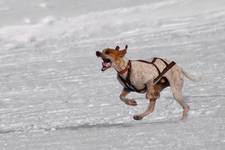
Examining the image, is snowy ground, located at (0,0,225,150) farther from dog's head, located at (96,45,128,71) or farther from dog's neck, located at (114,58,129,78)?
dog's head, located at (96,45,128,71)

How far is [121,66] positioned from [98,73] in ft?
22.5

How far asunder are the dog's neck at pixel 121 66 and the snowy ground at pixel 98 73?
1076 mm

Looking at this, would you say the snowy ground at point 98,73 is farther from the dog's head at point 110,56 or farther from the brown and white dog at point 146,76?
the dog's head at point 110,56

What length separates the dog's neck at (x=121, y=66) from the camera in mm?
4776

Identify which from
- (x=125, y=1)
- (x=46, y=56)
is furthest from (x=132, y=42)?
(x=125, y=1)

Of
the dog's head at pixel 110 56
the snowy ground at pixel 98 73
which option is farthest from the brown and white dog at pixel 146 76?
the snowy ground at pixel 98 73

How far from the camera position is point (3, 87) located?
11.3 meters

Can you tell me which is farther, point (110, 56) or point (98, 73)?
point (98, 73)

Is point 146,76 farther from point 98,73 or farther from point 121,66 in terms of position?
point 98,73

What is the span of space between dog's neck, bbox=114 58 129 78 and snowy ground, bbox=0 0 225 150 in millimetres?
1076

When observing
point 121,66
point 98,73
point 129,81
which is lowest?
point 98,73

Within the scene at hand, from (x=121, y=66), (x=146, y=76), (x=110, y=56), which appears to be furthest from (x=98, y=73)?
(x=110, y=56)

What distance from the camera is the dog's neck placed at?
4776 mm

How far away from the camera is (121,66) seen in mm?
4863
